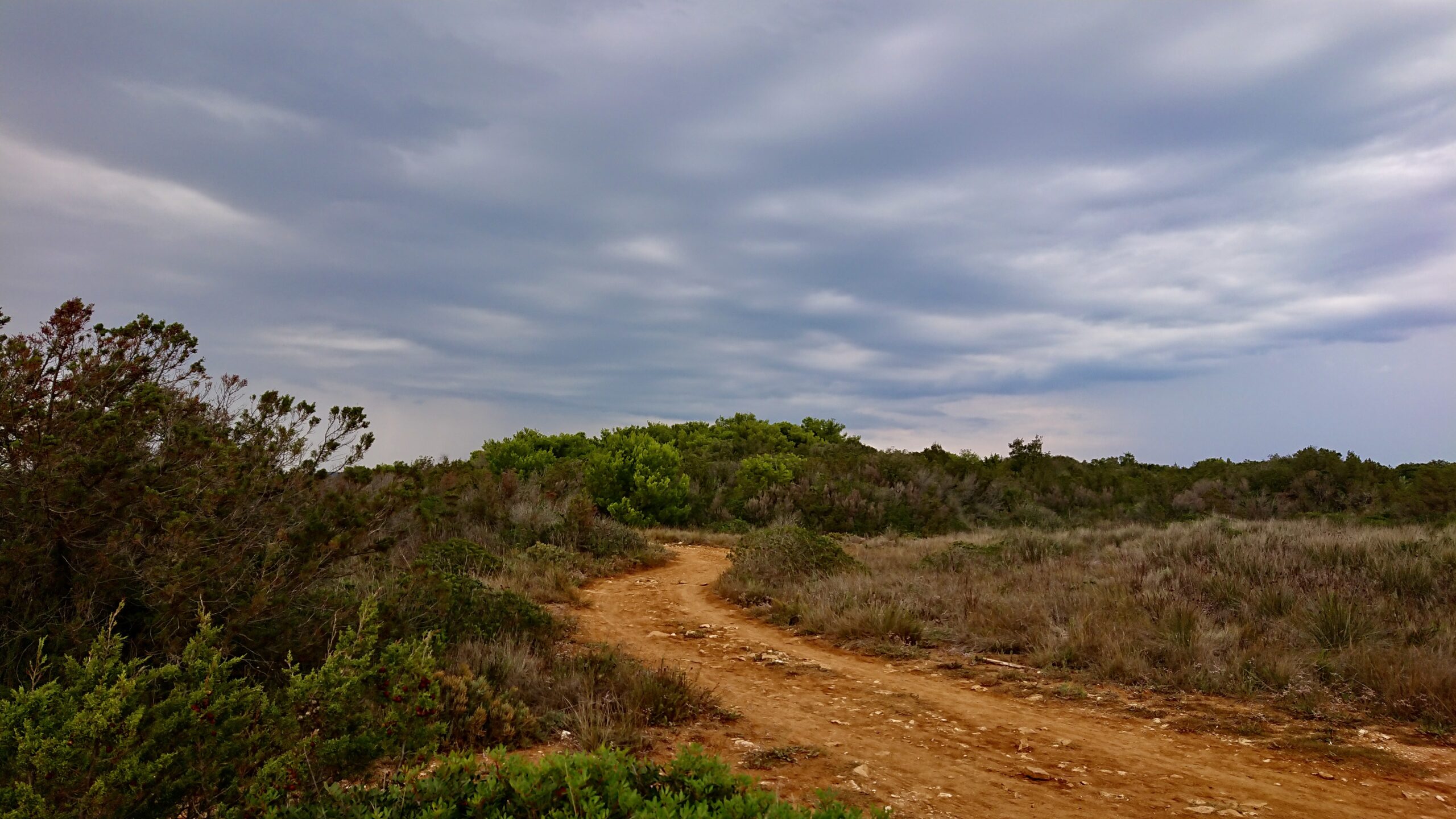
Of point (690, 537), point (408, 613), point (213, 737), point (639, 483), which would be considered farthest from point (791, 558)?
point (213, 737)

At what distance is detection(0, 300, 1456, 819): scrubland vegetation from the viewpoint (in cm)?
281

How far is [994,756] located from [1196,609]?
4.39 m

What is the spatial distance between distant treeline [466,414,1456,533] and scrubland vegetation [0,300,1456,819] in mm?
3806

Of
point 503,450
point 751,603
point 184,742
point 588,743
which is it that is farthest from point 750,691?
point 503,450

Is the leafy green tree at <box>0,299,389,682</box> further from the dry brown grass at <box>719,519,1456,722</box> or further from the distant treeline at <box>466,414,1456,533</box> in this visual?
the distant treeline at <box>466,414,1456,533</box>

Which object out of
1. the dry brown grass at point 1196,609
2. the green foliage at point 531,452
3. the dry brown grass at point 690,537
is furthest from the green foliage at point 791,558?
the green foliage at point 531,452

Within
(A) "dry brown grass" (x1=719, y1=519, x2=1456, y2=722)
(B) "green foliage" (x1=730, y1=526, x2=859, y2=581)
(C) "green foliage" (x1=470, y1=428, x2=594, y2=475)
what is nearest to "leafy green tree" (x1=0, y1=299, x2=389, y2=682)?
(A) "dry brown grass" (x1=719, y1=519, x2=1456, y2=722)

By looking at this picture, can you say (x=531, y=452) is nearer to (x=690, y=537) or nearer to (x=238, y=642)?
(x=690, y=537)

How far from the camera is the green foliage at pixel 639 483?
18828 mm

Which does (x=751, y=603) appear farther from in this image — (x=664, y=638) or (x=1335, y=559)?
(x=1335, y=559)

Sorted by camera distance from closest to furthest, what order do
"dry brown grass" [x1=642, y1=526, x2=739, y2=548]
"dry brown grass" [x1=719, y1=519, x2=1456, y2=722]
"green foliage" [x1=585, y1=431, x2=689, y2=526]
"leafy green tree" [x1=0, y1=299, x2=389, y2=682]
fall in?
"leafy green tree" [x1=0, y1=299, x2=389, y2=682], "dry brown grass" [x1=719, y1=519, x2=1456, y2=722], "dry brown grass" [x1=642, y1=526, x2=739, y2=548], "green foliage" [x1=585, y1=431, x2=689, y2=526]

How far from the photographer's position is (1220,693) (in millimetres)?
6898

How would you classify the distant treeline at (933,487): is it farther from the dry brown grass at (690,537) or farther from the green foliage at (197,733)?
the green foliage at (197,733)

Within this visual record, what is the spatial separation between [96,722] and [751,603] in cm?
894
